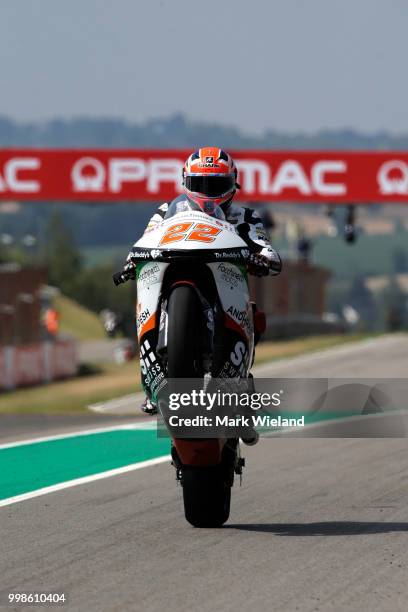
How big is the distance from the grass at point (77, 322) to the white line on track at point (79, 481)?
115 metres

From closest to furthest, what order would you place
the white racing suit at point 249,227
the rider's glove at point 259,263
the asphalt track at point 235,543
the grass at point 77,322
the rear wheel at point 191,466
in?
the asphalt track at point 235,543, the rear wheel at point 191,466, the rider's glove at point 259,263, the white racing suit at point 249,227, the grass at point 77,322

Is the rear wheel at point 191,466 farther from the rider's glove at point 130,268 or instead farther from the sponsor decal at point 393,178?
the sponsor decal at point 393,178

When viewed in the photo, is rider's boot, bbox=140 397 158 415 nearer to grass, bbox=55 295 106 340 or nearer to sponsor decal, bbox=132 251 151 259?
sponsor decal, bbox=132 251 151 259

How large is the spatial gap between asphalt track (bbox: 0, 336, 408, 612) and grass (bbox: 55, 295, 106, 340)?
383 feet

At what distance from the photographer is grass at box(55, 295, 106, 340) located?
5041 inches

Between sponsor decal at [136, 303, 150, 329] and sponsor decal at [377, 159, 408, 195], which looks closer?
sponsor decal at [136, 303, 150, 329]

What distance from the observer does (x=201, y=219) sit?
7605 millimetres

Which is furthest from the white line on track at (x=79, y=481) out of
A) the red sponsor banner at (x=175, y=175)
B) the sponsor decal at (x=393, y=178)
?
the sponsor decal at (x=393, y=178)

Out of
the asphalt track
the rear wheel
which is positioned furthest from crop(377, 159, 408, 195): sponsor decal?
the rear wheel

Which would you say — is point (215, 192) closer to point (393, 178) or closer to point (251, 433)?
point (251, 433)

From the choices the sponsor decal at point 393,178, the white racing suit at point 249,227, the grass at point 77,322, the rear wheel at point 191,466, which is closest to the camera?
the rear wheel at point 191,466

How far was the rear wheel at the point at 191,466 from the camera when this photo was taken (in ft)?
23.4

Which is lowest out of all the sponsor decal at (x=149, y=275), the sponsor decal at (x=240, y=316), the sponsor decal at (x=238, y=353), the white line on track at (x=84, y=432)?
the white line on track at (x=84, y=432)

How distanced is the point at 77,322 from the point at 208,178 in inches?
4915
